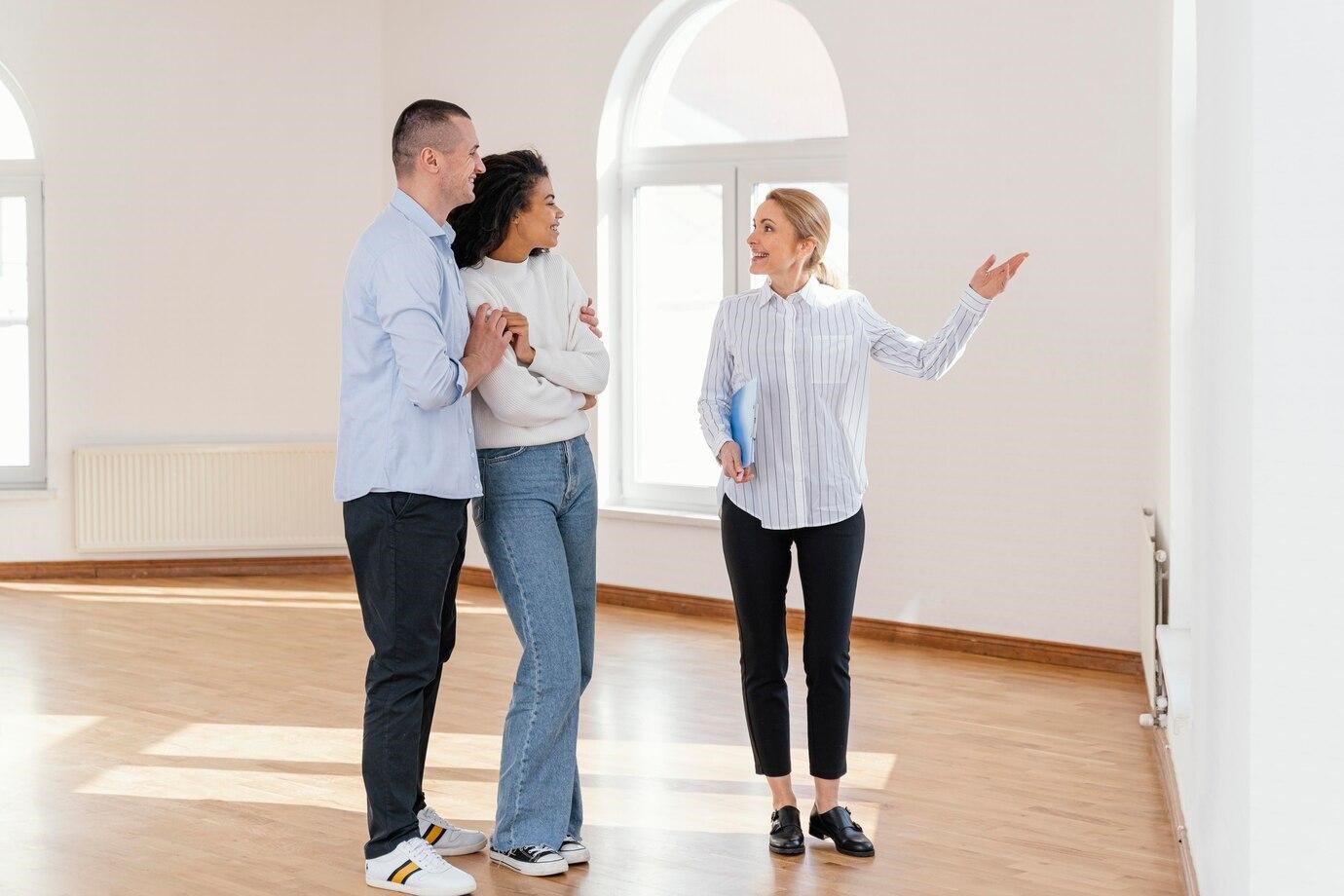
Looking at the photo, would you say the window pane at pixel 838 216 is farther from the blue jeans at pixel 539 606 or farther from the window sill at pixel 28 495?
the window sill at pixel 28 495

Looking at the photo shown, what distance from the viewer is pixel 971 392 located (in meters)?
5.95

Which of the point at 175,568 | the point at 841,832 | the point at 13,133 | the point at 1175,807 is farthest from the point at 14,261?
the point at 1175,807

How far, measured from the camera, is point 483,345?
3068 mm

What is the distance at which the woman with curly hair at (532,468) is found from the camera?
318cm

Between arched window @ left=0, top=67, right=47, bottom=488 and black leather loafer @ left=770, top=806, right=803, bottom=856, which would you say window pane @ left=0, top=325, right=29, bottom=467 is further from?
black leather loafer @ left=770, top=806, right=803, bottom=856

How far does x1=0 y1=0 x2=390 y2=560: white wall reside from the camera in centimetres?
788

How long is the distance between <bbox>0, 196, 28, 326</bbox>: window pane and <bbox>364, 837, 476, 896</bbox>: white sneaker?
5.81m

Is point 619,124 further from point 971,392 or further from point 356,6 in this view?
point 971,392

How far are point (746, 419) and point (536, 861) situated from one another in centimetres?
107

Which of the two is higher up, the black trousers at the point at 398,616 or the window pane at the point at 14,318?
the window pane at the point at 14,318

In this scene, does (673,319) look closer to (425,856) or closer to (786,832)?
(786,832)

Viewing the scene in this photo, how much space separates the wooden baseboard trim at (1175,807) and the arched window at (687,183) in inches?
117

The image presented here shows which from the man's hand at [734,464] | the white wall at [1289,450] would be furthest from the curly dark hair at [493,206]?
the white wall at [1289,450]

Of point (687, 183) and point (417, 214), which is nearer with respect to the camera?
point (417, 214)
